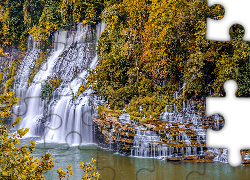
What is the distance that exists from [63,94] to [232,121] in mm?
8922

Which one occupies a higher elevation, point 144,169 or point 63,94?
point 63,94

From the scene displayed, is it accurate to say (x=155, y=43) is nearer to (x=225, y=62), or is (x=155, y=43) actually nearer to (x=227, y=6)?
(x=225, y=62)

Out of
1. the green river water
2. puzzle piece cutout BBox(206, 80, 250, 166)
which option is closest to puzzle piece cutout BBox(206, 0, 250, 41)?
puzzle piece cutout BBox(206, 80, 250, 166)

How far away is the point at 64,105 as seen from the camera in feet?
32.4

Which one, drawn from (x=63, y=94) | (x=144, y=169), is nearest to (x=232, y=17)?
(x=144, y=169)

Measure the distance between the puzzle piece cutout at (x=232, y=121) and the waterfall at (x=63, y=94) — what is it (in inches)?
234

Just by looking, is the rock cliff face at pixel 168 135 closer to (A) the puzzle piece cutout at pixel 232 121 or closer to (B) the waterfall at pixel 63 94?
(B) the waterfall at pixel 63 94

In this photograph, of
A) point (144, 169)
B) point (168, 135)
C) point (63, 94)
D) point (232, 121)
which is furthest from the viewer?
point (63, 94)

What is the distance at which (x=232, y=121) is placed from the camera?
2.40 metres

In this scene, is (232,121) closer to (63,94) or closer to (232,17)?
(232,17)

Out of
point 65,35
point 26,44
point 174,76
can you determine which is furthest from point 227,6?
point 26,44

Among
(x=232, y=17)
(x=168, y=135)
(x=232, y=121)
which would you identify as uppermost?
(x=232, y=17)

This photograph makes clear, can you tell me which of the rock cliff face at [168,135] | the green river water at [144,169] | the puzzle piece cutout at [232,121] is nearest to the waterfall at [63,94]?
the green river water at [144,169]

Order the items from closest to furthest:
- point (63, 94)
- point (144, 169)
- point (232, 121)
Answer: point (232, 121)
point (144, 169)
point (63, 94)
